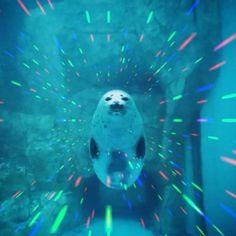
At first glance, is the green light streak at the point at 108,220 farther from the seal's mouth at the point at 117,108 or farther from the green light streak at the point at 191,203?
the seal's mouth at the point at 117,108

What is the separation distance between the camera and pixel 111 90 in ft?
20.2

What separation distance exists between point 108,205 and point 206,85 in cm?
530

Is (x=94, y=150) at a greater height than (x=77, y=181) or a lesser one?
greater

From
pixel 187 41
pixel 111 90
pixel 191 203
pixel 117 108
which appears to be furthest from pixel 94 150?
pixel 187 41

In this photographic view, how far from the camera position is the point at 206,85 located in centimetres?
625

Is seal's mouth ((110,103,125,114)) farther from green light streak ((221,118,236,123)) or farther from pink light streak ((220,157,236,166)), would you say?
pink light streak ((220,157,236,166))

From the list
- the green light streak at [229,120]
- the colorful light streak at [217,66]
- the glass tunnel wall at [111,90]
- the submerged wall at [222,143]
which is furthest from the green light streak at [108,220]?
the colorful light streak at [217,66]

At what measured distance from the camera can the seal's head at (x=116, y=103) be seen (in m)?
4.01

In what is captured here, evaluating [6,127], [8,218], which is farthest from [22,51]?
[8,218]

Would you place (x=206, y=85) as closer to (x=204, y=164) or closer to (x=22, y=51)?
(x=204, y=164)

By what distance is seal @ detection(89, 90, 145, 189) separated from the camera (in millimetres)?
4125

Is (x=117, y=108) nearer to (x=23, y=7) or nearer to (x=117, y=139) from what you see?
(x=117, y=139)

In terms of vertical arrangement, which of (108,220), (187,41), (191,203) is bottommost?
(108,220)

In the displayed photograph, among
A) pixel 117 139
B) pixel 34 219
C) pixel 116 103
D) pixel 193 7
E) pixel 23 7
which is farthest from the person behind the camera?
pixel 23 7
